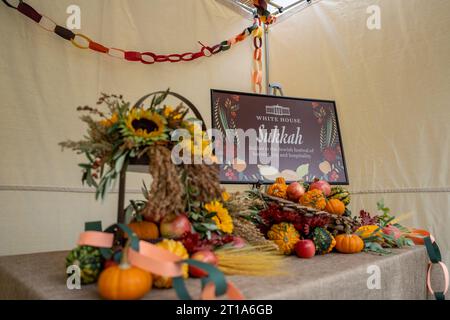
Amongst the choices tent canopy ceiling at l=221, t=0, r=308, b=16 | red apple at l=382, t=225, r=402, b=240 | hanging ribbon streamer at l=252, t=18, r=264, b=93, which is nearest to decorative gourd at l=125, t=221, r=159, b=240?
red apple at l=382, t=225, r=402, b=240

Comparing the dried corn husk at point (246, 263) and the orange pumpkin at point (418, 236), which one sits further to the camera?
the orange pumpkin at point (418, 236)

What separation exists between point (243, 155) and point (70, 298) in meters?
0.86

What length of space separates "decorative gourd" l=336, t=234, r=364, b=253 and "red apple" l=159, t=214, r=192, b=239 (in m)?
0.50

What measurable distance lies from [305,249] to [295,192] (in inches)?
8.8

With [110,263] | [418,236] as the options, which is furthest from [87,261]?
[418,236]

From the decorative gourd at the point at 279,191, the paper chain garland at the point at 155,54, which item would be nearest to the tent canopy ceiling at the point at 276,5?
the paper chain garland at the point at 155,54

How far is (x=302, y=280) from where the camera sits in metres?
0.60

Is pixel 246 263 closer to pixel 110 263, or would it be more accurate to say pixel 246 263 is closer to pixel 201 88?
pixel 110 263

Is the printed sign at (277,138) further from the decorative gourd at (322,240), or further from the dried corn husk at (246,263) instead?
the dried corn husk at (246,263)

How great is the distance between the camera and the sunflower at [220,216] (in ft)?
2.44

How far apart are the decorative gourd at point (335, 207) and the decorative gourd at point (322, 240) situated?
0.11 m

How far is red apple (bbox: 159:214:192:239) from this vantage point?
0.66 metres
